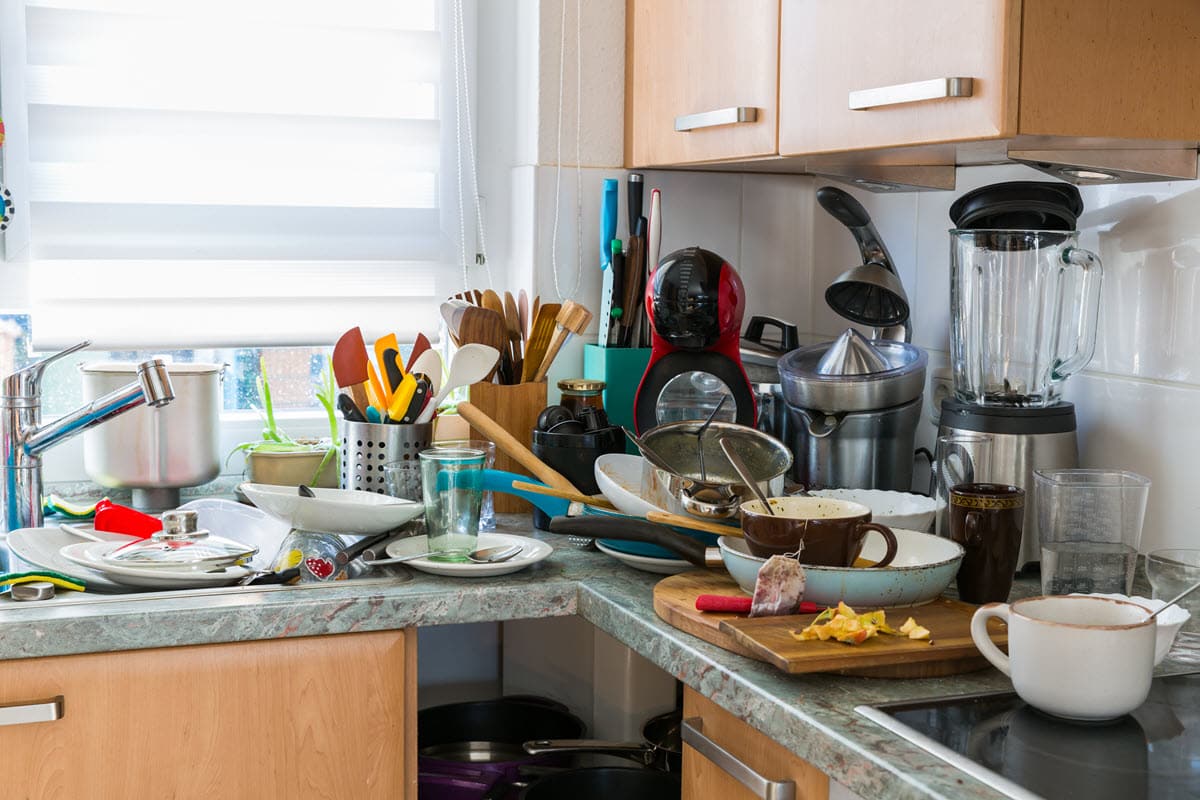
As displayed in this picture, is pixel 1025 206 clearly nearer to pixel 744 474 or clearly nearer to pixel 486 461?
pixel 744 474

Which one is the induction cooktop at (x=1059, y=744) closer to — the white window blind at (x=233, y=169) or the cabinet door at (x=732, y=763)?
the cabinet door at (x=732, y=763)

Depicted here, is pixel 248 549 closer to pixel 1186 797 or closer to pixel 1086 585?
pixel 1086 585

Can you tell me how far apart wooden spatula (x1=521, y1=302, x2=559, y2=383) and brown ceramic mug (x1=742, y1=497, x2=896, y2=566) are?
2.41 feet

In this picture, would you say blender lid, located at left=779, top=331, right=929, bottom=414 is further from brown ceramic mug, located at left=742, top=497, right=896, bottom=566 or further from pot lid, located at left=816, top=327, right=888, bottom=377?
brown ceramic mug, located at left=742, top=497, right=896, bottom=566

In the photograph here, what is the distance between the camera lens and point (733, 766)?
1256 mm

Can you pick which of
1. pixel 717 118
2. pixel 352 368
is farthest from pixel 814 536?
pixel 352 368

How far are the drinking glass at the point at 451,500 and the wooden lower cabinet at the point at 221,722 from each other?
13cm

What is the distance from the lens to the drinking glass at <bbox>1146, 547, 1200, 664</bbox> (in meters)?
1.28

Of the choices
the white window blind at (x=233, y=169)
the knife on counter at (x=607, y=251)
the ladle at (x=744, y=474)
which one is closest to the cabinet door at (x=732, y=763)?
the ladle at (x=744, y=474)

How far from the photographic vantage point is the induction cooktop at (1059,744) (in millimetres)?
973

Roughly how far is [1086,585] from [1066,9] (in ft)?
1.97

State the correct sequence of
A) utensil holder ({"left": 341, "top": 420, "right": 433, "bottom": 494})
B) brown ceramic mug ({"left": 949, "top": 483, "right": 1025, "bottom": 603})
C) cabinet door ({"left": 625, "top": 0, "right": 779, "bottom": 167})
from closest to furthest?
brown ceramic mug ({"left": 949, "top": 483, "right": 1025, "bottom": 603}), cabinet door ({"left": 625, "top": 0, "right": 779, "bottom": 167}), utensil holder ({"left": 341, "top": 420, "right": 433, "bottom": 494})

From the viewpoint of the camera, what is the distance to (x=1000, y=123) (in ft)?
4.25

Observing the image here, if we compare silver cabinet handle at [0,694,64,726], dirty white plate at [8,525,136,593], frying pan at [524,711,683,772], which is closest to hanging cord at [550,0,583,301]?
frying pan at [524,711,683,772]
